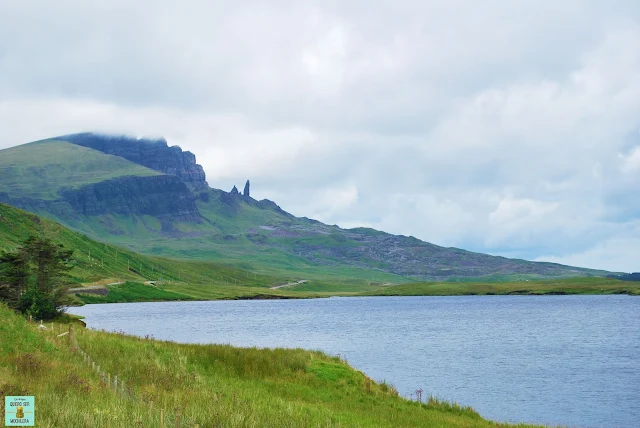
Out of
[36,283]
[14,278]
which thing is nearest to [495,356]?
[36,283]

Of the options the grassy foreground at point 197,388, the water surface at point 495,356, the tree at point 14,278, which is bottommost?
the water surface at point 495,356

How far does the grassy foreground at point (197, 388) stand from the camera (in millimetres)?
17766

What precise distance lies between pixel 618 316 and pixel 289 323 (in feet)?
262

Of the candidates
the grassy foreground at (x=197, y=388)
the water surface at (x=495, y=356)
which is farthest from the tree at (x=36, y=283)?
the grassy foreground at (x=197, y=388)

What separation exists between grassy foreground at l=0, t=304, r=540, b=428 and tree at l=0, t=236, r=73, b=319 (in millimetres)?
39072

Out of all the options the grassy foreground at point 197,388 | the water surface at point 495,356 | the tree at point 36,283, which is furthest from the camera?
the tree at point 36,283

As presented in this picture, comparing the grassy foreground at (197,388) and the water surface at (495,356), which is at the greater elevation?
the grassy foreground at (197,388)

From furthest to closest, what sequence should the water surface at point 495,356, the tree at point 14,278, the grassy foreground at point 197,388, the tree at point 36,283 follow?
the tree at point 14,278
the tree at point 36,283
the water surface at point 495,356
the grassy foreground at point 197,388

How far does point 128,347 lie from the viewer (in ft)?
123

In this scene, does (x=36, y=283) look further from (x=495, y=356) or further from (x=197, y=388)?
(x=197, y=388)

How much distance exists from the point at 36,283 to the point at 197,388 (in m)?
A: 63.2

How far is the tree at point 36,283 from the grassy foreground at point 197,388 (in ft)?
128

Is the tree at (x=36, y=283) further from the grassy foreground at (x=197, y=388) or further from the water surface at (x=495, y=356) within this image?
the grassy foreground at (x=197, y=388)

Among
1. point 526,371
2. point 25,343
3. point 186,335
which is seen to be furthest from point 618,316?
point 25,343
